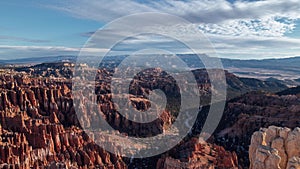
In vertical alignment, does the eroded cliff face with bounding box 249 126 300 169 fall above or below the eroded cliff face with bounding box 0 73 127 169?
above


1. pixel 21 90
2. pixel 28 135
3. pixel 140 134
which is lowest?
pixel 140 134

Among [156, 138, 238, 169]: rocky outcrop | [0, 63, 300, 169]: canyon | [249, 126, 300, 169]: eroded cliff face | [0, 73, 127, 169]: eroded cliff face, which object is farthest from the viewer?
[0, 63, 300, 169]: canyon

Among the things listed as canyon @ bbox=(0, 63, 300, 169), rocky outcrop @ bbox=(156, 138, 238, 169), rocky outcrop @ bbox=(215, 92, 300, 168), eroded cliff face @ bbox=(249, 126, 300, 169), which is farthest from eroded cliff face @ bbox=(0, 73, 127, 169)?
rocky outcrop @ bbox=(215, 92, 300, 168)

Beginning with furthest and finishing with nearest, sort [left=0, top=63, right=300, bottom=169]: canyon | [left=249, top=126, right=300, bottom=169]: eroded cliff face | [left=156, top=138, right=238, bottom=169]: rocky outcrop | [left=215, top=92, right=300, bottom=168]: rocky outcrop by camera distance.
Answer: [left=215, top=92, right=300, bottom=168]: rocky outcrop, [left=0, top=63, right=300, bottom=169]: canyon, [left=156, top=138, right=238, bottom=169]: rocky outcrop, [left=249, top=126, right=300, bottom=169]: eroded cliff face

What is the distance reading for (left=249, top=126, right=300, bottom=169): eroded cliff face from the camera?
11.2 meters

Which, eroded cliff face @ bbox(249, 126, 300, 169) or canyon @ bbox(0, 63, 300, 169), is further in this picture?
canyon @ bbox(0, 63, 300, 169)

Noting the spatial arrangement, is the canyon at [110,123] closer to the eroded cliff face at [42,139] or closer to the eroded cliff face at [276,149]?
the eroded cliff face at [42,139]

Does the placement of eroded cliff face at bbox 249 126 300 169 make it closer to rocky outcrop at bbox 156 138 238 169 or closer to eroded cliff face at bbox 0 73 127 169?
rocky outcrop at bbox 156 138 238 169

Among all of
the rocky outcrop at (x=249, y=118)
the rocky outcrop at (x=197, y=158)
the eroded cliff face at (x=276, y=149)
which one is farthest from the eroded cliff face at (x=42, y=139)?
the rocky outcrop at (x=249, y=118)

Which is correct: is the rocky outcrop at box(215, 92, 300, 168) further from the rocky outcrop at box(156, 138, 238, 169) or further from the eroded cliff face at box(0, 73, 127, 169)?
the eroded cliff face at box(0, 73, 127, 169)

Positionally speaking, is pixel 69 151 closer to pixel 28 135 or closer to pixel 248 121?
pixel 28 135

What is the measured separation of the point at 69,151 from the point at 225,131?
76.1ft

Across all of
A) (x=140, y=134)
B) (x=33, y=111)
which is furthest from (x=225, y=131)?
(x=33, y=111)

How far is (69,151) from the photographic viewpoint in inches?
1170
